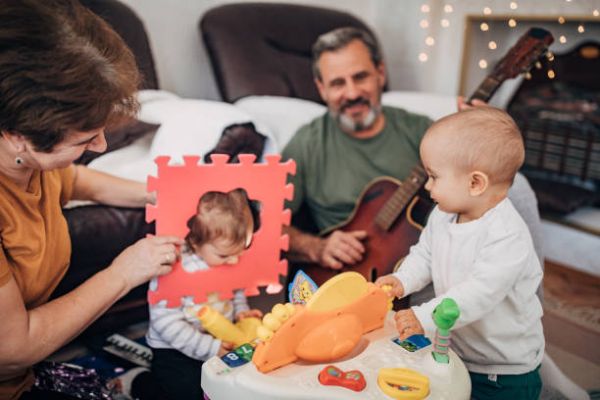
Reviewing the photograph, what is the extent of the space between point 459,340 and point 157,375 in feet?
2.01

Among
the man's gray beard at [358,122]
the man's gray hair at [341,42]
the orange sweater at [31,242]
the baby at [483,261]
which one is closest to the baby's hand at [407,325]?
the baby at [483,261]

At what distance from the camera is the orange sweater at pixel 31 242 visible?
0.85 metres

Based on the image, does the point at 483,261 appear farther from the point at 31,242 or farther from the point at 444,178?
the point at 31,242

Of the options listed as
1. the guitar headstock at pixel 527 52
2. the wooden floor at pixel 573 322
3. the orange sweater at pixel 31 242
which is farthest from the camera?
the wooden floor at pixel 573 322

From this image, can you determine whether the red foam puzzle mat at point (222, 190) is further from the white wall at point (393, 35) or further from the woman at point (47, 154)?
the white wall at point (393, 35)

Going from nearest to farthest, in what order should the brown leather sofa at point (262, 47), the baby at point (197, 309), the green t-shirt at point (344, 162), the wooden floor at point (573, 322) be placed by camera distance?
the baby at point (197, 309)
the wooden floor at point (573, 322)
the green t-shirt at point (344, 162)
the brown leather sofa at point (262, 47)

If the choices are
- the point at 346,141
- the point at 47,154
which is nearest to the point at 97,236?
the point at 47,154

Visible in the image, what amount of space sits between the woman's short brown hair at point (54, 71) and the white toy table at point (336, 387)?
40cm

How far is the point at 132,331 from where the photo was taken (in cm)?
159

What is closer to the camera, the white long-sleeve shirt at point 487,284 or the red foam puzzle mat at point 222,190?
the white long-sleeve shirt at point 487,284

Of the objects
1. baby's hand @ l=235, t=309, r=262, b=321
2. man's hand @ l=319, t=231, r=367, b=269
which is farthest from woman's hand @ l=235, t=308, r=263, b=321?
man's hand @ l=319, t=231, r=367, b=269

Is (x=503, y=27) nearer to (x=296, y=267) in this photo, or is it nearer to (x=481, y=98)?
(x=481, y=98)

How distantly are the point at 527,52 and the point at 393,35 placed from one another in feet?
5.51

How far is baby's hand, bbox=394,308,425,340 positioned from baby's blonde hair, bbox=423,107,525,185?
249 millimetres
